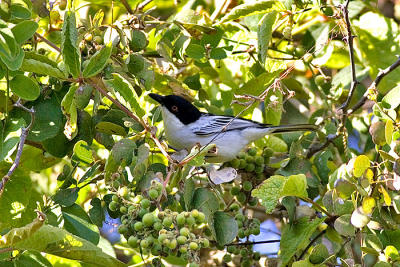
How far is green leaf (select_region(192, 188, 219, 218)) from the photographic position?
8.55 feet

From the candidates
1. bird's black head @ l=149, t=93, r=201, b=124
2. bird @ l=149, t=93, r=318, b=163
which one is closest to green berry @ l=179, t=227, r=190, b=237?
bird @ l=149, t=93, r=318, b=163

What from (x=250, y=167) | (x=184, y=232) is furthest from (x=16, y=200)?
(x=250, y=167)

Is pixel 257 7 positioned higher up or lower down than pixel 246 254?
higher up

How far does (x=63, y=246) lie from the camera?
221 cm

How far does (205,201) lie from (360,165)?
654mm

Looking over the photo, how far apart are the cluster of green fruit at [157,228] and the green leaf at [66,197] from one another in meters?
0.40

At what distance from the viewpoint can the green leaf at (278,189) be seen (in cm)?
253

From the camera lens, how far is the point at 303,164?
325 centimetres

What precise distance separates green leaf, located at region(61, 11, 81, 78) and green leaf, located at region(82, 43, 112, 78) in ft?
0.11

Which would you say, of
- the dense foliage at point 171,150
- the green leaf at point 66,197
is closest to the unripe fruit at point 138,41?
the dense foliage at point 171,150

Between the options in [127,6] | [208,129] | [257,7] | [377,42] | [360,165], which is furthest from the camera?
[208,129]

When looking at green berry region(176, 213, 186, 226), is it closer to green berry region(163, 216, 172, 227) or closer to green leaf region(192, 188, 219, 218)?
green berry region(163, 216, 172, 227)

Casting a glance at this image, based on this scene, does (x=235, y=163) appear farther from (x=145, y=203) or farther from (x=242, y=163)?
(x=145, y=203)

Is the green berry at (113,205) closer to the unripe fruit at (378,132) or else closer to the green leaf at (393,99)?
the unripe fruit at (378,132)
